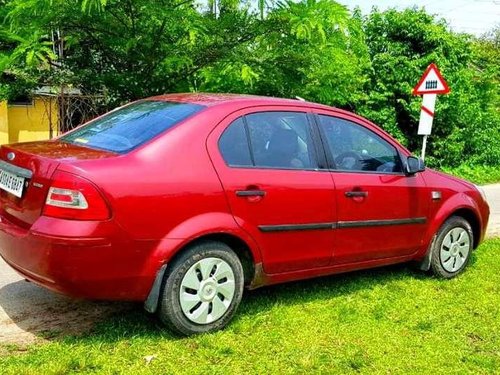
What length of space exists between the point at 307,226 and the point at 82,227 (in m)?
1.72

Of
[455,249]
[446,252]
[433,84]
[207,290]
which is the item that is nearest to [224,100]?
[207,290]

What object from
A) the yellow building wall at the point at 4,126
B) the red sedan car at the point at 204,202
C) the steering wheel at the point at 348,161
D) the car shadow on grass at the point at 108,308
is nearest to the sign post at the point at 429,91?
the red sedan car at the point at 204,202

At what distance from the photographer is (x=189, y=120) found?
3.98 meters

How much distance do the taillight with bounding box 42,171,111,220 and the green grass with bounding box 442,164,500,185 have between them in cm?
1234

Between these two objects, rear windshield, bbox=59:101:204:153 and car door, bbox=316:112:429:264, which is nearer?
rear windshield, bbox=59:101:204:153

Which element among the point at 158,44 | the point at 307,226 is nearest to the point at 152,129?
the point at 307,226

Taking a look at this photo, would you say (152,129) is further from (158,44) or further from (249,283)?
(158,44)

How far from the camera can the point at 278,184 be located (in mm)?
4188

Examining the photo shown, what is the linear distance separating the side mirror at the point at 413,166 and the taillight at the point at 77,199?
2809mm

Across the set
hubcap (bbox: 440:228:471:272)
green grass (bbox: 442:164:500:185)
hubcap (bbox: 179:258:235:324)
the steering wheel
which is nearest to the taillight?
hubcap (bbox: 179:258:235:324)

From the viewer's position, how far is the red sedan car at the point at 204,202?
11.4 ft

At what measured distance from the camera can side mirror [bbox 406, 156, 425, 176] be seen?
511 centimetres

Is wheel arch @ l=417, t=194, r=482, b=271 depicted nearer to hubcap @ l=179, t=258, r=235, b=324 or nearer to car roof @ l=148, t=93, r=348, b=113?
car roof @ l=148, t=93, r=348, b=113

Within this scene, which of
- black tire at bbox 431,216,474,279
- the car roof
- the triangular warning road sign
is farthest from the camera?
the triangular warning road sign
